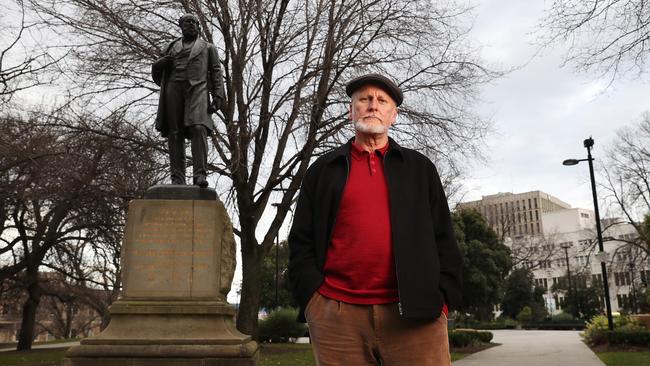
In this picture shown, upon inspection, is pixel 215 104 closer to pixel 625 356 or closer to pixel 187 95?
pixel 187 95

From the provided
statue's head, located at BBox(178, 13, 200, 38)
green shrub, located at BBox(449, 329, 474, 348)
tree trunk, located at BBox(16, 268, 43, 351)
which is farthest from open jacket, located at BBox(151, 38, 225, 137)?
tree trunk, located at BBox(16, 268, 43, 351)

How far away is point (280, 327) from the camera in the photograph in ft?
81.7

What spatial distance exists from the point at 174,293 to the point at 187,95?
3024mm

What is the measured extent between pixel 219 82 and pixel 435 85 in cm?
850

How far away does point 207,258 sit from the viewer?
8.10 m

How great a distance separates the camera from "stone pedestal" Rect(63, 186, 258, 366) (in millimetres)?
7152

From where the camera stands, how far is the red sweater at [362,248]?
2.56m

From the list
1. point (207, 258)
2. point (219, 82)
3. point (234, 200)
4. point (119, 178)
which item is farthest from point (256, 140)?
point (207, 258)

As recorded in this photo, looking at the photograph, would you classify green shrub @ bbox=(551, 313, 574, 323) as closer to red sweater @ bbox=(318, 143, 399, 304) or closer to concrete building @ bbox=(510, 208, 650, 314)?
concrete building @ bbox=(510, 208, 650, 314)

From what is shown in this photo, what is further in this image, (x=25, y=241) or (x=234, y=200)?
(x=25, y=241)

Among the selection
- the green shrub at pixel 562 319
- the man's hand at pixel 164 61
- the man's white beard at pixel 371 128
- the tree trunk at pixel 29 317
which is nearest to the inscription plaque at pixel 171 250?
the man's hand at pixel 164 61

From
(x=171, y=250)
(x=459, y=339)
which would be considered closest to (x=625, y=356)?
(x=459, y=339)

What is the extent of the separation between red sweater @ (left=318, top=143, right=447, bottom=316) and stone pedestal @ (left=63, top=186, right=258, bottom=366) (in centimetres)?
502

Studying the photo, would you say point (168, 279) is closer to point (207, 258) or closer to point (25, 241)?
point (207, 258)
